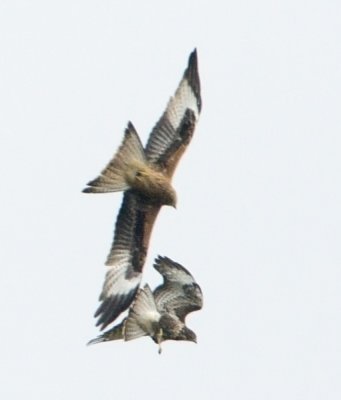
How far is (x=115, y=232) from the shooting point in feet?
44.5

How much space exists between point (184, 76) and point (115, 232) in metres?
1.61

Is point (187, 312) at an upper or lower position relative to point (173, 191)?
lower

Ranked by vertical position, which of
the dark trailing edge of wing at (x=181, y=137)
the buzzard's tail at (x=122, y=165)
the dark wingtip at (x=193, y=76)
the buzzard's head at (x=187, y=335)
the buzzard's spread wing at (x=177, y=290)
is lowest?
the buzzard's head at (x=187, y=335)

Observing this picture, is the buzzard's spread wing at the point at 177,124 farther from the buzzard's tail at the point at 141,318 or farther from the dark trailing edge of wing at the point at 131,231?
the buzzard's tail at the point at 141,318

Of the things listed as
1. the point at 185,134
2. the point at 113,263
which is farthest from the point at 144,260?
the point at 185,134

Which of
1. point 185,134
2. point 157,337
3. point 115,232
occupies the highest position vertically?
point 185,134

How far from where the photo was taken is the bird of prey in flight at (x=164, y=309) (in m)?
12.8

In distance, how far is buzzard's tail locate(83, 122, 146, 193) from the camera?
1273 cm

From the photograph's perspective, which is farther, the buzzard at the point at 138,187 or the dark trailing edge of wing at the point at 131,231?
the dark trailing edge of wing at the point at 131,231

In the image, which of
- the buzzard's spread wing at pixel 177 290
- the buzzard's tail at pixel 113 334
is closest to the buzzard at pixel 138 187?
the buzzard's tail at pixel 113 334

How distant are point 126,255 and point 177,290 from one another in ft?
1.85

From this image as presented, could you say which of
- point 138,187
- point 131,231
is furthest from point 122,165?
point 131,231

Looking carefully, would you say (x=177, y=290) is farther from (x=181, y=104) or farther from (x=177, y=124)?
(x=181, y=104)

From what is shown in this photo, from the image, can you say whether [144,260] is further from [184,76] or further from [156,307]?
[184,76]
